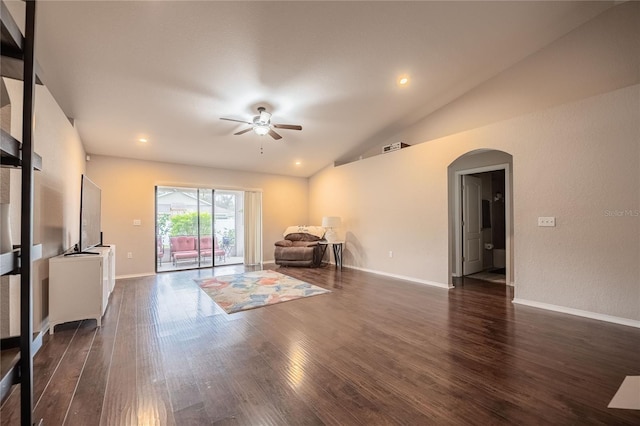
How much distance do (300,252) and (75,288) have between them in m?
4.35

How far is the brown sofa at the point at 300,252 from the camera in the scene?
6699 mm

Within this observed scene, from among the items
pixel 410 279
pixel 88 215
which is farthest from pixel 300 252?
pixel 88 215

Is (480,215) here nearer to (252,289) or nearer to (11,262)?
(252,289)

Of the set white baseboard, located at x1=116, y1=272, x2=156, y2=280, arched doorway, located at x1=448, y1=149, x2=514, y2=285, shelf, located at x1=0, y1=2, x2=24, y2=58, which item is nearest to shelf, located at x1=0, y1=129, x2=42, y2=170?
shelf, located at x1=0, y1=2, x2=24, y2=58

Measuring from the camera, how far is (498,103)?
4.44m

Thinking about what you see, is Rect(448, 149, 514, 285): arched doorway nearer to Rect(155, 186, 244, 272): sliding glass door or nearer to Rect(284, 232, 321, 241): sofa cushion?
Rect(284, 232, 321, 241): sofa cushion

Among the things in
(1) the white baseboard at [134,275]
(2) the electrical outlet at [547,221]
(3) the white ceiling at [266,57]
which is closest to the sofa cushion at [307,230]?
(3) the white ceiling at [266,57]

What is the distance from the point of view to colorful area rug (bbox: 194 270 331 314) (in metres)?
3.86

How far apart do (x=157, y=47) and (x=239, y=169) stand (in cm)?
428

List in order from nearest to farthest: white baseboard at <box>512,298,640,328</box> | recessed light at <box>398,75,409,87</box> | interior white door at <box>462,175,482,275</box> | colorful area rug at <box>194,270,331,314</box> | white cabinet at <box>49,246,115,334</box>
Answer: white cabinet at <box>49,246,115,334</box>, white baseboard at <box>512,298,640,328</box>, colorful area rug at <box>194,270,331,314</box>, recessed light at <box>398,75,409,87</box>, interior white door at <box>462,175,482,275</box>

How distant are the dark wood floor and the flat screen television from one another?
95 centimetres

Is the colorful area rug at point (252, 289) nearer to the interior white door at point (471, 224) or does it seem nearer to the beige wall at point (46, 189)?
the beige wall at point (46, 189)

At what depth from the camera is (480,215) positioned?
20.2ft

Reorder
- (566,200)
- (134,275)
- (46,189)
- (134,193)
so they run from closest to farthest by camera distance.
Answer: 1. (46,189)
2. (566,200)
3. (134,275)
4. (134,193)
